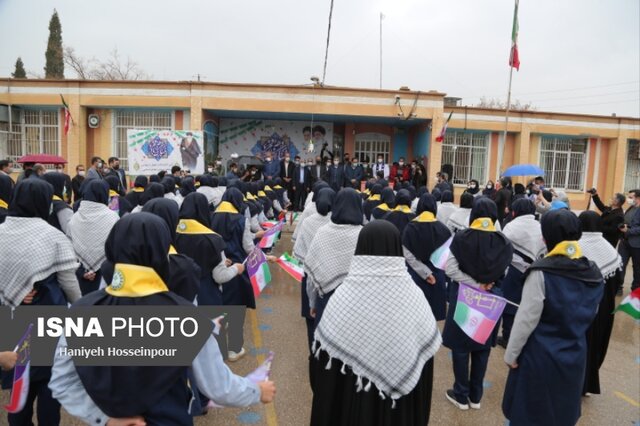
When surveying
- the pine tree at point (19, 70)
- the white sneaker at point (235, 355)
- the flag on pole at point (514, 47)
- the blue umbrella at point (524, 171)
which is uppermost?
the pine tree at point (19, 70)

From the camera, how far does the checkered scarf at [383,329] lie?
80.5 inches

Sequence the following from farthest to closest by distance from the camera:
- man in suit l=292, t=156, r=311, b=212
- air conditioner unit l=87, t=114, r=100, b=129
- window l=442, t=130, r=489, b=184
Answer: window l=442, t=130, r=489, b=184
air conditioner unit l=87, t=114, r=100, b=129
man in suit l=292, t=156, r=311, b=212

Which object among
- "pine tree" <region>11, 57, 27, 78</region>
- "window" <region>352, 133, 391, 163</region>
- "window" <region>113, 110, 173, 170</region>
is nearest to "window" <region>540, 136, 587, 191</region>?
"window" <region>352, 133, 391, 163</region>

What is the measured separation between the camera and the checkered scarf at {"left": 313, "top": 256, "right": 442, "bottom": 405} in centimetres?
204

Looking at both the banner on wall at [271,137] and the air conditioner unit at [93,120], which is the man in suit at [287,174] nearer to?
the banner on wall at [271,137]

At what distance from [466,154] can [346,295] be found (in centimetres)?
1750

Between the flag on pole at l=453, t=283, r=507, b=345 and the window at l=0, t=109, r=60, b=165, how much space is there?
57.2 feet

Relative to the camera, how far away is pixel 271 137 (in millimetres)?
18281

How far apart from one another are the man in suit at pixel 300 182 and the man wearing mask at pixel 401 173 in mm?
3135

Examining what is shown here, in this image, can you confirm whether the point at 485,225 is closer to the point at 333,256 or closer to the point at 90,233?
the point at 333,256

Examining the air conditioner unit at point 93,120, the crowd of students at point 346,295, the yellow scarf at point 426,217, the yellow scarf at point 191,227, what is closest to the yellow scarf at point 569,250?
the crowd of students at point 346,295

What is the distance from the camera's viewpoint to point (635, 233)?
23.7ft

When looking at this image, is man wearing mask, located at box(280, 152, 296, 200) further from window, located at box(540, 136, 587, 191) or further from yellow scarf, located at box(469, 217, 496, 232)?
yellow scarf, located at box(469, 217, 496, 232)

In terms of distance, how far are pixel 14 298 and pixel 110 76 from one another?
127 ft
